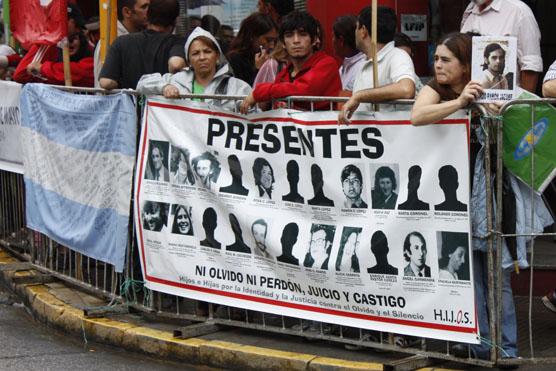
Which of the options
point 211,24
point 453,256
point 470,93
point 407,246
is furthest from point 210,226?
point 211,24

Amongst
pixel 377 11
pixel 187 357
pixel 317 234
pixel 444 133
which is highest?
pixel 377 11

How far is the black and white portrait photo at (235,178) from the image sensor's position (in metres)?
7.35

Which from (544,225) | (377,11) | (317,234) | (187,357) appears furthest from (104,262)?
(544,225)

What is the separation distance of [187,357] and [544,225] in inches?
95.6

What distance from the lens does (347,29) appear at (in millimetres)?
8453

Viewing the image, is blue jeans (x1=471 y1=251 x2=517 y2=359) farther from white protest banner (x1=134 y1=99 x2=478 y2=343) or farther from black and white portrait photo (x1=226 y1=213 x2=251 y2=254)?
black and white portrait photo (x1=226 y1=213 x2=251 y2=254)

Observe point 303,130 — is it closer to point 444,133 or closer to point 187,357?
point 444,133

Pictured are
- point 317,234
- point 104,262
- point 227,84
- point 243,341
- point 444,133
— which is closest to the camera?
point 444,133

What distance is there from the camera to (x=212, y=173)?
7508 millimetres

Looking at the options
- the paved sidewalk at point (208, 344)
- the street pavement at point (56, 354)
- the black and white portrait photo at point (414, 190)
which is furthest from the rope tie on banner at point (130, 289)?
the black and white portrait photo at point (414, 190)

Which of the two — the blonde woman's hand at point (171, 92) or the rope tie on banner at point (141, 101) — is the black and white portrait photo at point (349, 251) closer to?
the blonde woman's hand at point (171, 92)

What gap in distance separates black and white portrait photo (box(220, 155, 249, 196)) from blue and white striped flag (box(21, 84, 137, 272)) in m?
1.01

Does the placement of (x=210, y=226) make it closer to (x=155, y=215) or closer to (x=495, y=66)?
(x=155, y=215)

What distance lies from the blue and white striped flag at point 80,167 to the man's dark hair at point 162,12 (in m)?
0.79
